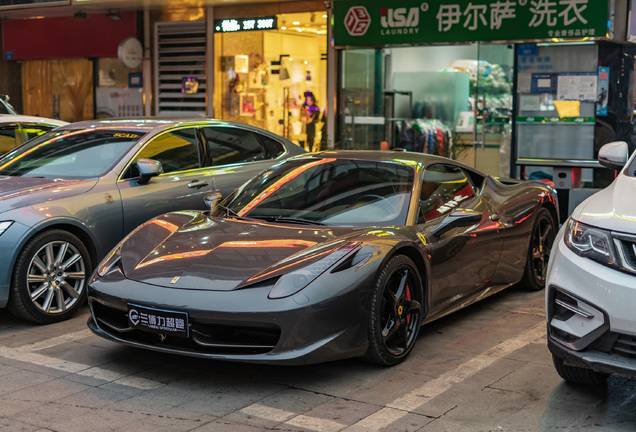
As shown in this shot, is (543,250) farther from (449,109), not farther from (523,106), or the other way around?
(449,109)

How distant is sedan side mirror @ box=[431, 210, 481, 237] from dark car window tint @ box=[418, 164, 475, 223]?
89 mm

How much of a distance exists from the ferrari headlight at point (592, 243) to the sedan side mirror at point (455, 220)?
1.42 meters

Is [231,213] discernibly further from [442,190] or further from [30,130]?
[30,130]

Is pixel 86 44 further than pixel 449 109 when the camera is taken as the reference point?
Yes

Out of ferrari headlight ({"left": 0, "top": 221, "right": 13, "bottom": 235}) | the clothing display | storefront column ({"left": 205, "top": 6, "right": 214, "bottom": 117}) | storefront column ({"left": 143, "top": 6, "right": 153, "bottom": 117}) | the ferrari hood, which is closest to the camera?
the ferrari hood

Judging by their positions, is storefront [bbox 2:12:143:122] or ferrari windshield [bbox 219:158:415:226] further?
storefront [bbox 2:12:143:122]

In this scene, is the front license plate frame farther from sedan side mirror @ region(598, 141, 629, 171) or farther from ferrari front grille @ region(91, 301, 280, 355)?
sedan side mirror @ region(598, 141, 629, 171)

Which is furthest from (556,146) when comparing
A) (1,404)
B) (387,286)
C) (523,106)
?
(1,404)

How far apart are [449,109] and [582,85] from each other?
294 cm

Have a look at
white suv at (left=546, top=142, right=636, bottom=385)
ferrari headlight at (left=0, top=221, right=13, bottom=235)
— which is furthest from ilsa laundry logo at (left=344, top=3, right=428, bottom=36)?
white suv at (left=546, top=142, right=636, bottom=385)

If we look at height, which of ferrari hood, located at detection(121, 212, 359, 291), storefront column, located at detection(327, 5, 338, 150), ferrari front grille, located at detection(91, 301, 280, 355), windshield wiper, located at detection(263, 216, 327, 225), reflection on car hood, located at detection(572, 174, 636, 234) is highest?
storefront column, located at detection(327, 5, 338, 150)

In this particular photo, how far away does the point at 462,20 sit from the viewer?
1271 centimetres

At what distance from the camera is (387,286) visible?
5074mm

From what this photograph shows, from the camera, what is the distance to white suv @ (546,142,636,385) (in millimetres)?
3893
